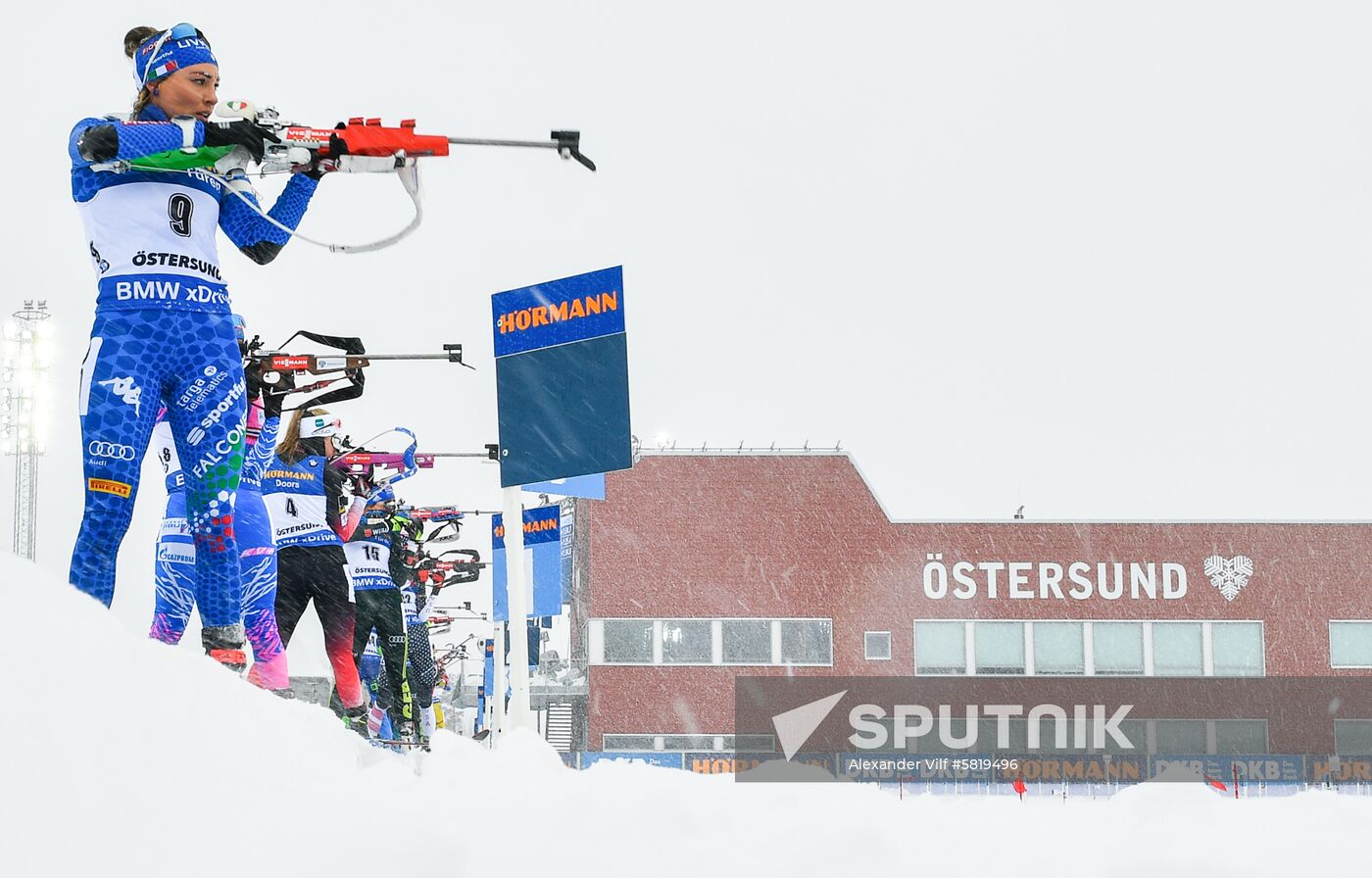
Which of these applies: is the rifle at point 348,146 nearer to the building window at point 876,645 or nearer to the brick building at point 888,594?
the brick building at point 888,594

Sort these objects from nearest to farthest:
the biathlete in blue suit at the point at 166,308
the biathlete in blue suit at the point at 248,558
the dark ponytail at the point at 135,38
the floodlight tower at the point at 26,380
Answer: the biathlete in blue suit at the point at 166,308 < the dark ponytail at the point at 135,38 < the biathlete in blue suit at the point at 248,558 < the floodlight tower at the point at 26,380

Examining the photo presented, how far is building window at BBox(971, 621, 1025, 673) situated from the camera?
40.6 metres

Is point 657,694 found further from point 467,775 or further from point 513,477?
point 467,775

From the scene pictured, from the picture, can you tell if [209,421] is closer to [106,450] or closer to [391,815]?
[106,450]

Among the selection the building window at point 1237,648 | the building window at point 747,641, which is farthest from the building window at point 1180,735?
the building window at point 747,641

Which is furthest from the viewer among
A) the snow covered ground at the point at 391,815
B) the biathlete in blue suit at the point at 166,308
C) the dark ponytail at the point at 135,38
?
the dark ponytail at the point at 135,38

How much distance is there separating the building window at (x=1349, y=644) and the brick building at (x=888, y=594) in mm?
58

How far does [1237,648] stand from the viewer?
41.0 meters

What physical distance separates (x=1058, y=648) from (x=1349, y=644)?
8738 millimetres

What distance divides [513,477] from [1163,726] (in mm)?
34134

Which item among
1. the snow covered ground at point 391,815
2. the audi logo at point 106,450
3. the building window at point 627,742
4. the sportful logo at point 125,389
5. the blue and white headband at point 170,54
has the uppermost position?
the blue and white headband at point 170,54

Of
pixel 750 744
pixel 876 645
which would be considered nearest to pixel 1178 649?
pixel 876 645

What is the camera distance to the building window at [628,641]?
41031 mm

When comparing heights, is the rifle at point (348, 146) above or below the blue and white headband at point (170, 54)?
below
